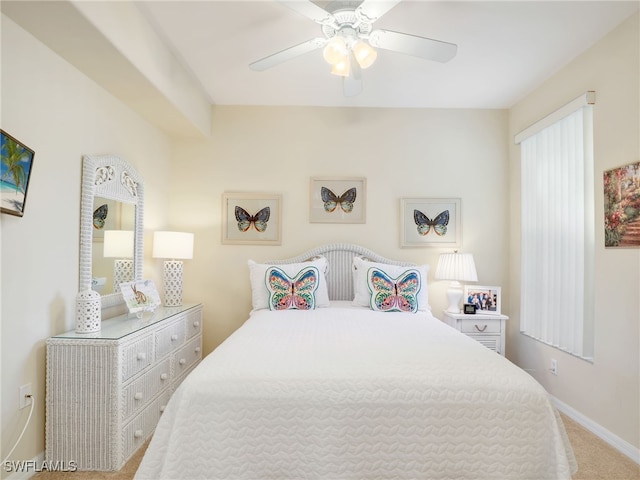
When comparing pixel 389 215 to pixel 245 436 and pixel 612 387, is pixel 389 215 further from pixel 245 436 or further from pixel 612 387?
pixel 245 436

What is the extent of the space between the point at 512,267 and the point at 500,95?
1.61m

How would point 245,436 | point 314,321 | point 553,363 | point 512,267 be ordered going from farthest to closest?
point 512,267, point 553,363, point 314,321, point 245,436

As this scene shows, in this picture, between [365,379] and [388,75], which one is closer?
[365,379]

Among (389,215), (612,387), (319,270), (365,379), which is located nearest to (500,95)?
(389,215)

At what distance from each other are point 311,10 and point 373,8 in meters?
0.31

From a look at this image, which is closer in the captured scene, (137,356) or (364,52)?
(364,52)

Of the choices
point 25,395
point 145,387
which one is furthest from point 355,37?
point 25,395

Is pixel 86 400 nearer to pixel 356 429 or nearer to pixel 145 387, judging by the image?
pixel 145 387

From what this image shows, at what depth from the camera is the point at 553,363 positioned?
3.10 meters

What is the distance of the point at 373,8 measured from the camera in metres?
1.91

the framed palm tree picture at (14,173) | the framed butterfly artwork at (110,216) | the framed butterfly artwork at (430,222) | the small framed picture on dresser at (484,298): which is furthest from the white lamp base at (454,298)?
the framed palm tree picture at (14,173)

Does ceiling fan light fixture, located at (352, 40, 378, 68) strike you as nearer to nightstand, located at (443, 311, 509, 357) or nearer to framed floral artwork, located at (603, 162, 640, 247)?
framed floral artwork, located at (603, 162, 640, 247)

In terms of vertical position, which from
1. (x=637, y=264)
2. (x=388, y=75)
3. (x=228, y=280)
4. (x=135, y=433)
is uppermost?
(x=388, y=75)

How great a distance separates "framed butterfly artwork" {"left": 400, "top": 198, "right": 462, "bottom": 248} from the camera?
12.6 ft
